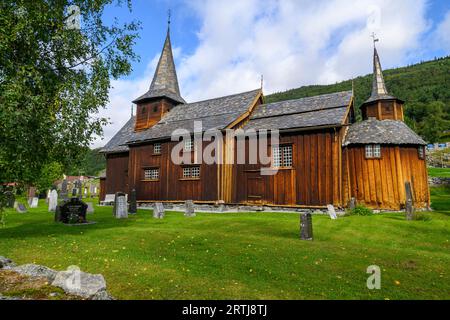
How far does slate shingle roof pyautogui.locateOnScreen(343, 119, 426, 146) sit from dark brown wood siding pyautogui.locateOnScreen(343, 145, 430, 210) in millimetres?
522

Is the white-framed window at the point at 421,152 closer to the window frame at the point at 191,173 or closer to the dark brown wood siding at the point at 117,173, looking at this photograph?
the window frame at the point at 191,173

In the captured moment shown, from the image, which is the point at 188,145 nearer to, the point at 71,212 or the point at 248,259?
the point at 71,212

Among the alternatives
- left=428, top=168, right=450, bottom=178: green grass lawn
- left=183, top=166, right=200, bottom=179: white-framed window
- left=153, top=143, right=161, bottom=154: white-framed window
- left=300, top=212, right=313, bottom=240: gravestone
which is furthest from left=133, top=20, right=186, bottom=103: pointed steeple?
left=428, top=168, right=450, bottom=178: green grass lawn

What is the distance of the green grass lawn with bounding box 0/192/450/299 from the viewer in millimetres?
6277

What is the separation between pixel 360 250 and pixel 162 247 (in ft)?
21.8

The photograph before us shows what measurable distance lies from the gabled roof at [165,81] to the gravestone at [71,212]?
18.1m

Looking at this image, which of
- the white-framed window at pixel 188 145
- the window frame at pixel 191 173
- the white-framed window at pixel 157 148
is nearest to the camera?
the window frame at pixel 191 173

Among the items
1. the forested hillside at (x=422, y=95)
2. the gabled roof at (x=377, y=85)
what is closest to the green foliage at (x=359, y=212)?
the gabled roof at (x=377, y=85)

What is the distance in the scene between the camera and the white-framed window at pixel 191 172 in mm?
23703

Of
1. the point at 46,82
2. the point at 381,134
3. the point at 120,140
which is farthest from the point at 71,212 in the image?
the point at 381,134

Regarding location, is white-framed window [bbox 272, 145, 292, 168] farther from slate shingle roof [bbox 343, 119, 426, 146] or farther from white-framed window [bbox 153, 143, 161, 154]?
white-framed window [bbox 153, 143, 161, 154]

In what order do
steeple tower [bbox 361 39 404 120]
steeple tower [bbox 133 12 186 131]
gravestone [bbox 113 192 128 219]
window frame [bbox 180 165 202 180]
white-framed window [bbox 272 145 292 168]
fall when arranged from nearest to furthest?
1. gravestone [bbox 113 192 128 219]
2. white-framed window [bbox 272 145 292 168]
3. window frame [bbox 180 165 202 180]
4. steeple tower [bbox 361 39 404 120]
5. steeple tower [bbox 133 12 186 131]

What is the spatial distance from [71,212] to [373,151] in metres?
20.3
